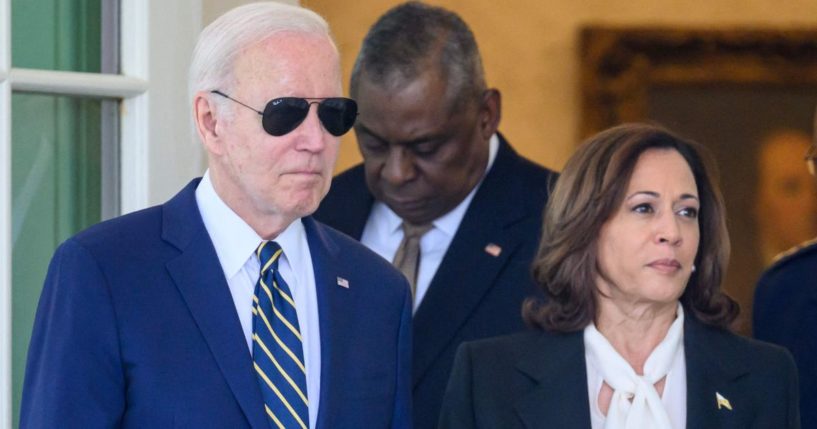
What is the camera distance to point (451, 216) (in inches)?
157

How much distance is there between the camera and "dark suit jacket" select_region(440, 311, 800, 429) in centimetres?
327

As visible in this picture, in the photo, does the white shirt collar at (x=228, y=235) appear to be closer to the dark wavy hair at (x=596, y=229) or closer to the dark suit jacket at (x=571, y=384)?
the dark suit jacket at (x=571, y=384)

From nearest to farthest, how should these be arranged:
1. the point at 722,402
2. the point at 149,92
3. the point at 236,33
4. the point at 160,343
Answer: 1. the point at 160,343
2. the point at 236,33
3. the point at 722,402
4. the point at 149,92

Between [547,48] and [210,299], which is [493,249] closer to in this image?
[210,299]

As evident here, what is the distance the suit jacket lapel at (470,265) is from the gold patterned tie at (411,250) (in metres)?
0.10

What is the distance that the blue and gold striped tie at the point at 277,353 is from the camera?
105 inches

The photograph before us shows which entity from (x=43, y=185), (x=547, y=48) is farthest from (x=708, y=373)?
(x=547, y=48)

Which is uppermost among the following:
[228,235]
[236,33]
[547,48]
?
[547,48]

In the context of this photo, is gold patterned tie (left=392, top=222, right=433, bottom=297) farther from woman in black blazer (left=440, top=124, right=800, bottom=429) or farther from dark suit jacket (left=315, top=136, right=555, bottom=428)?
woman in black blazer (left=440, top=124, right=800, bottom=429)

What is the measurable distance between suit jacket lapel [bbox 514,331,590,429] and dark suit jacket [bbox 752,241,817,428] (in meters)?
0.72

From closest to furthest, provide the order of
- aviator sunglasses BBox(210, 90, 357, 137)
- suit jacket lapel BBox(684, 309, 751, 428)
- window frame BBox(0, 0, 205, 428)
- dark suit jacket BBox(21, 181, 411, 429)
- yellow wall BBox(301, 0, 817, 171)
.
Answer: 1. dark suit jacket BBox(21, 181, 411, 429)
2. aviator sunglasses BBox(210, 90, 357, 137)
3. suit jacket lapel BBox(684, 309, 751, 428)
4. window frame BBox(0, 0, 205, 428)
5. yellow wall BBox(301, 0, 817, 171)

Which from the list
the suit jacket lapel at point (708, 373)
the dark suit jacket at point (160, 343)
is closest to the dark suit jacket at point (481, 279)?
the suit jacket lapel at point (708, 373)

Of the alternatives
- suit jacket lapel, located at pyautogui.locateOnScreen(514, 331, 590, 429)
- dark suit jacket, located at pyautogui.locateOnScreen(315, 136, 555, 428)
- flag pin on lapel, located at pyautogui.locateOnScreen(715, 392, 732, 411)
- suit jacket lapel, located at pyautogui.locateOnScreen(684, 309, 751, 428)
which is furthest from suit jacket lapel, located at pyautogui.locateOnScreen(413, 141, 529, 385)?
flag pin on lapel, located at pyautogui.locateOnScreen(715, 392, 732, 411)

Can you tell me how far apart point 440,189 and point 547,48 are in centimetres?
254
